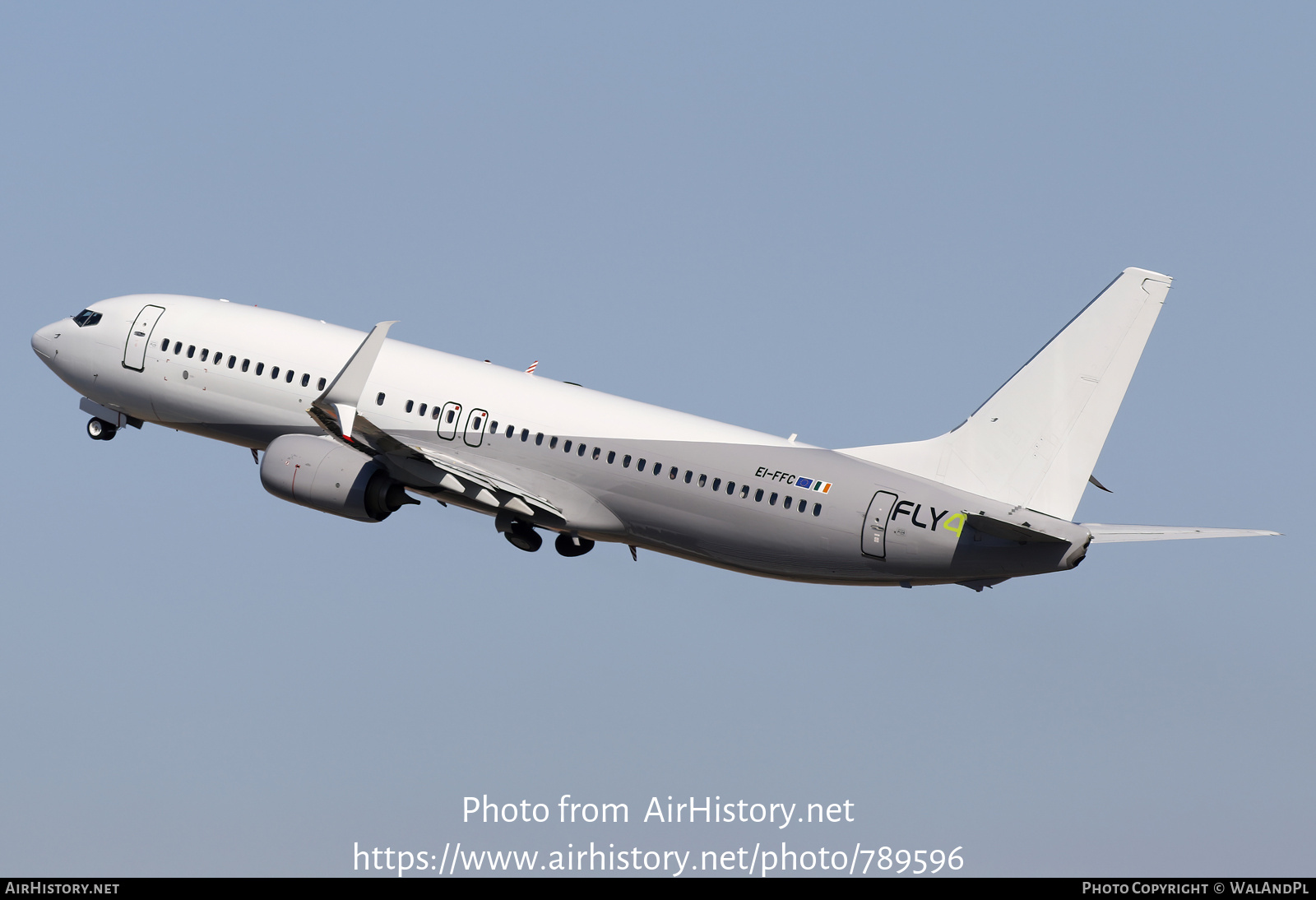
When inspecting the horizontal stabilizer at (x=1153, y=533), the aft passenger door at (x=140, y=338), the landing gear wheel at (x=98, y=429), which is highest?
the aft passenger door at (x=140, y=338)

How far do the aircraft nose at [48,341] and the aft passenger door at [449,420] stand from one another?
1292 centimetres

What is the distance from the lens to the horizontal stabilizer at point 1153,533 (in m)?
37.0

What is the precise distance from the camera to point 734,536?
4184cm

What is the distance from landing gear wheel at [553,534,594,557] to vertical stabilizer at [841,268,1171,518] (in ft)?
32.4

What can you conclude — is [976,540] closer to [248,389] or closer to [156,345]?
[248,389]

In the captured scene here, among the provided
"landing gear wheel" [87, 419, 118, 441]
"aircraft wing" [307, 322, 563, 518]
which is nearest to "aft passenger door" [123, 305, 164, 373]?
"landing gear wheel" [87, 419, 118, 441]

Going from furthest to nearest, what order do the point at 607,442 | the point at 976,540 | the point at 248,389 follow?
1. the point at 248,389
2. the point at 607,442
3. the point at 976,540

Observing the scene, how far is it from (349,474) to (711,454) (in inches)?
352

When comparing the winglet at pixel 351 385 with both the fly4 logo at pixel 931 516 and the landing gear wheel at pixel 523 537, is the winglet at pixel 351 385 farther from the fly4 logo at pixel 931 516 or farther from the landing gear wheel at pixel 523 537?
the fly4 logo at pixel 931 516

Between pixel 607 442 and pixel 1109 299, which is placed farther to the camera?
pixel 607 442

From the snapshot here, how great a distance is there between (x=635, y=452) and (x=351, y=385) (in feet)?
22.9

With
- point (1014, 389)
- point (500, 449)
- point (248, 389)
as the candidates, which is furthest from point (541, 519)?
point (1014, 389)

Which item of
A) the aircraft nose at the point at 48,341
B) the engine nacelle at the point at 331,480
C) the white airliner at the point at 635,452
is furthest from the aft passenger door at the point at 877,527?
the aircraft nose at the point at 48,341

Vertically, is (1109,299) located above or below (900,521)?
above
